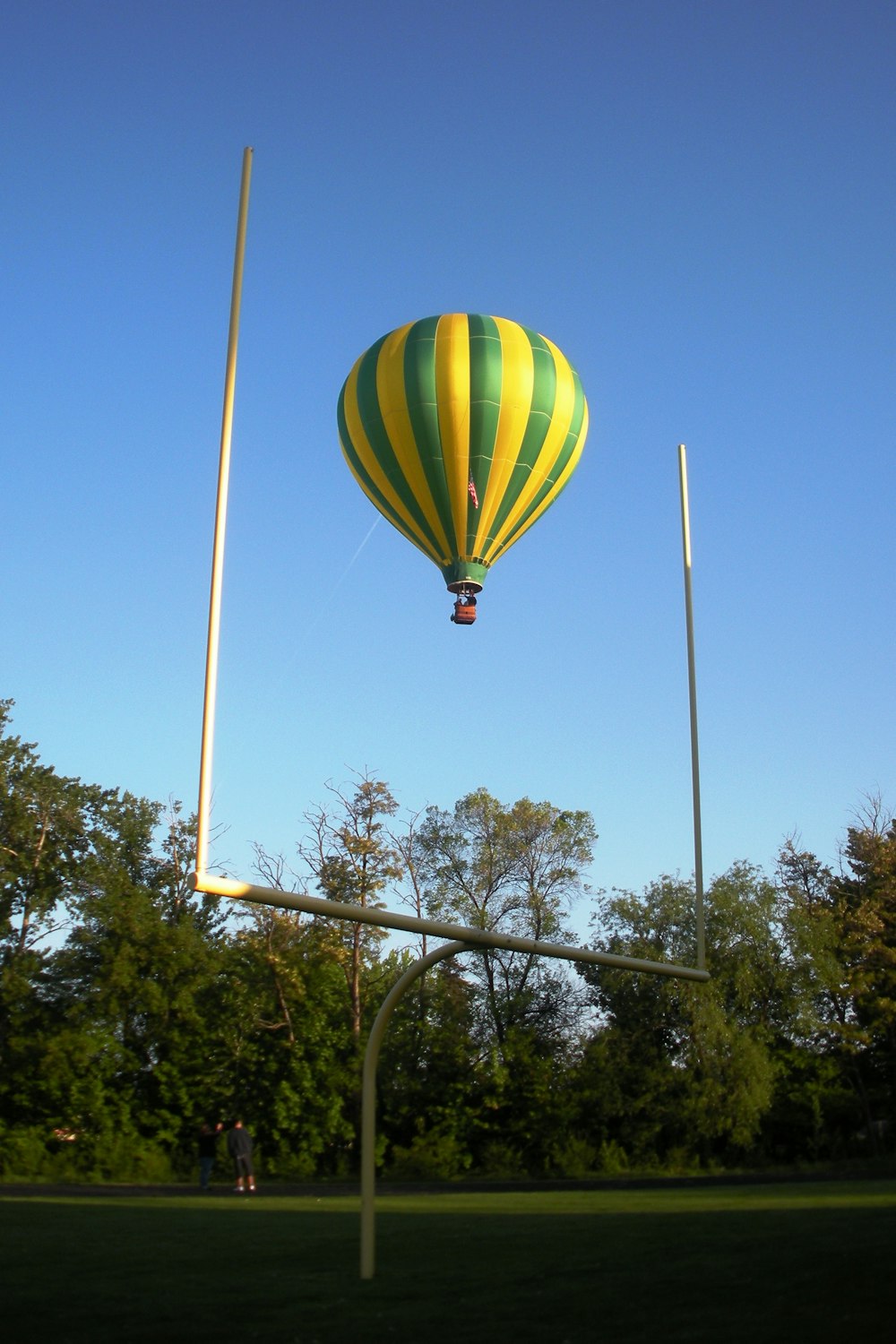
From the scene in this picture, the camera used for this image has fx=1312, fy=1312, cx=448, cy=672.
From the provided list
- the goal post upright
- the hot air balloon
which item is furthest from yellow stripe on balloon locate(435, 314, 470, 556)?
the goal post upright

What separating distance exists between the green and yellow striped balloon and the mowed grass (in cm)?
933

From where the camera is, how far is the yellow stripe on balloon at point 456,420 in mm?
18219

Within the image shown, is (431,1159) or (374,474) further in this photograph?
(431,1159)

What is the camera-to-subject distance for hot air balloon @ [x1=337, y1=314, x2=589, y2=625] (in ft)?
60.1

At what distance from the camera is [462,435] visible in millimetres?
18234

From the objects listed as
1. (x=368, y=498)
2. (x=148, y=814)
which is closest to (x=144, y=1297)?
(x=368, y=498)

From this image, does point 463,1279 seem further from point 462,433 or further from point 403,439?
point 403,439

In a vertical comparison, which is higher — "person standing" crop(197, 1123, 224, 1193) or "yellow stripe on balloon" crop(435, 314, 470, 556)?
"yellow stripe on balloon" crop(435, 314, 470, 556)

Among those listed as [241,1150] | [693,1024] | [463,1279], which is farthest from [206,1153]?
[693,1024]

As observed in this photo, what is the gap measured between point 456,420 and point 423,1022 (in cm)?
2091

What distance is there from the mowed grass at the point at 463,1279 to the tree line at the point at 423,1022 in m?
18.5

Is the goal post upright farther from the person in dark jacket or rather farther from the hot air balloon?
the person in dark jacket

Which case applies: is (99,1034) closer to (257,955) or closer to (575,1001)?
(257,955)

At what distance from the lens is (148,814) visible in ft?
124
